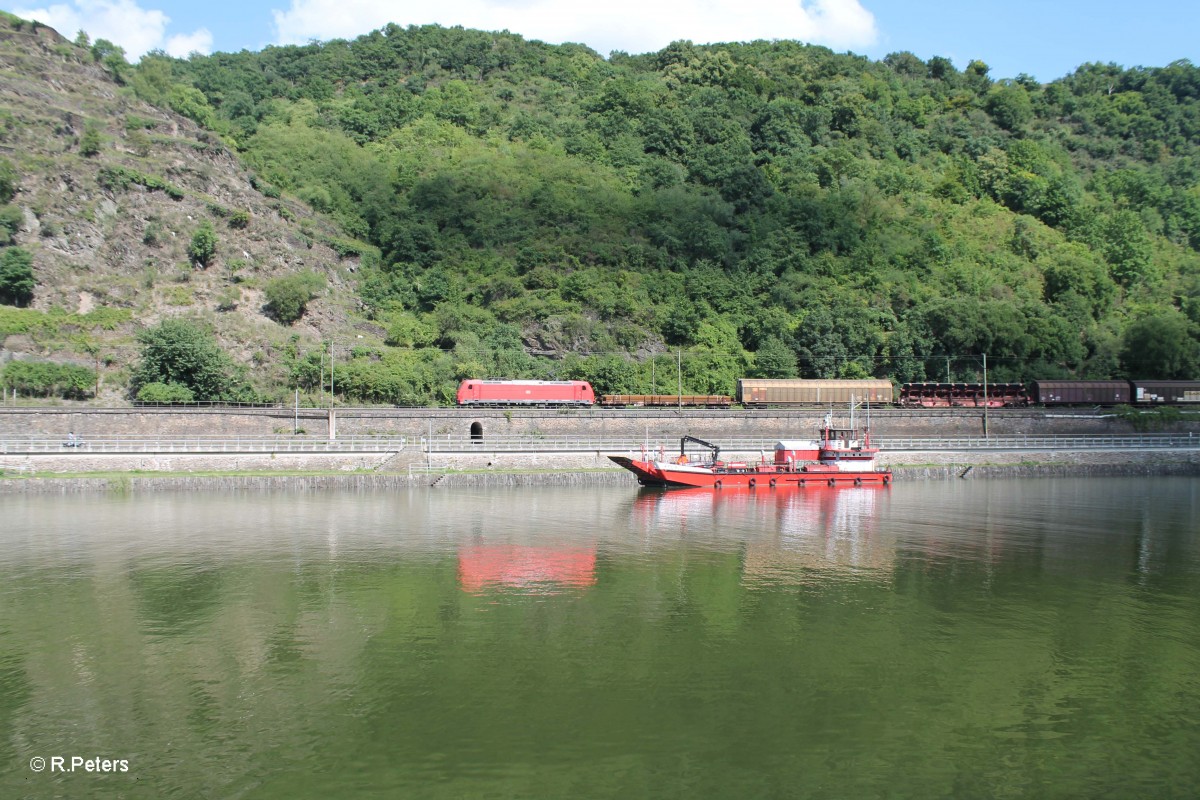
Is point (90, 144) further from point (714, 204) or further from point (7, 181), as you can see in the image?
point (714, 204)

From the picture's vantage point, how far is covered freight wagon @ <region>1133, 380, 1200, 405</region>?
73.1 meters

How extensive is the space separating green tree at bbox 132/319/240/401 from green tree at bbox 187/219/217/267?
1793 centimetres

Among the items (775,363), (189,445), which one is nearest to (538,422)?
(189,445)

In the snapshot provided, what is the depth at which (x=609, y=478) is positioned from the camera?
52719 millimetres

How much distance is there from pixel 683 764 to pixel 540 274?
79.6 metres

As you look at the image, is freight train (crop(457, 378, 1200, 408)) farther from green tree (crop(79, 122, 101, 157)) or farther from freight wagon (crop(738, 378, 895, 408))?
green tree (crop(79, 122, 101, 157))

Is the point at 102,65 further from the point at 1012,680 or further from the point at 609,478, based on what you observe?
the point at 1012,680

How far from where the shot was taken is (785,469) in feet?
173

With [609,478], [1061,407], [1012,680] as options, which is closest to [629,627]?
[1012,680]

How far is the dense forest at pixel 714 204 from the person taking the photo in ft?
272

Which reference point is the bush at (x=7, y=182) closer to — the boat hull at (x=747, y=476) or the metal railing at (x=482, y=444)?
the metal railing at (x=482, y=444)

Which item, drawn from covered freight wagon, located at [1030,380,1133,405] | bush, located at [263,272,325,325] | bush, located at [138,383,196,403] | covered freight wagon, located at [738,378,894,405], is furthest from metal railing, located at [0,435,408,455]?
covered freight wagon, located at [1030,380,1133,405]

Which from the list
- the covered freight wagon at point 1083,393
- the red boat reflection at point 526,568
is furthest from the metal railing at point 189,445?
the covered freight wagon at point 1083,393

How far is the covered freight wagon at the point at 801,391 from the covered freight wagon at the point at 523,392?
1354cm
